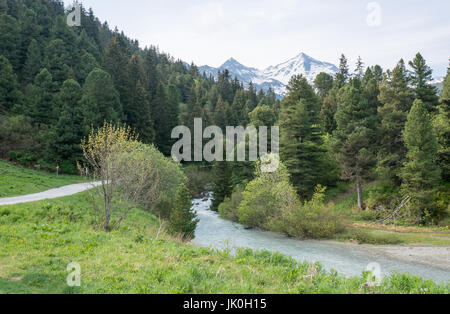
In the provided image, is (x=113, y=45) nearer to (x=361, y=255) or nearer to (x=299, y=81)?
(x=299, y=81)

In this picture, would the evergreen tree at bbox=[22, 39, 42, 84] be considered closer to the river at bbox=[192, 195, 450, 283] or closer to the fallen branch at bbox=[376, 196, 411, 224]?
the river at bbox=[192, 195, 450, 283]

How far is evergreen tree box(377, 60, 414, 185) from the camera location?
31.3 metres

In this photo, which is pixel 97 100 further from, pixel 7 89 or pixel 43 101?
pixel 7 89

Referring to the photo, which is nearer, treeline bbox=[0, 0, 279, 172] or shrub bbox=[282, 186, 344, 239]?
shrub bbox=[282, 186, 344, 239]

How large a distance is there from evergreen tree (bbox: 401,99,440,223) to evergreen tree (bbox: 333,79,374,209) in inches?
250

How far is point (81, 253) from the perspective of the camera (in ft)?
33.1

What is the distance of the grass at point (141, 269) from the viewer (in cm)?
707

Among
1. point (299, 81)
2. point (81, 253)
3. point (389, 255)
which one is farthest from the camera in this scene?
point (299, 81)

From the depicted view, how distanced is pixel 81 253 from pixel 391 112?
115 ft

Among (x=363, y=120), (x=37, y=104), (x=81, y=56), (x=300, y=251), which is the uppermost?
(x=81, y=56)

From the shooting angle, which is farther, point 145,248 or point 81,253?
point 145,248

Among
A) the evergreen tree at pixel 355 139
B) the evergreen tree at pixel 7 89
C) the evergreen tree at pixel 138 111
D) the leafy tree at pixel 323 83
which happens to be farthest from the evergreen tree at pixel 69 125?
the leafy tree at pixel 323 83

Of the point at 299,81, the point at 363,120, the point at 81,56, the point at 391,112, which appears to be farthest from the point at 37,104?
the point at 391,112

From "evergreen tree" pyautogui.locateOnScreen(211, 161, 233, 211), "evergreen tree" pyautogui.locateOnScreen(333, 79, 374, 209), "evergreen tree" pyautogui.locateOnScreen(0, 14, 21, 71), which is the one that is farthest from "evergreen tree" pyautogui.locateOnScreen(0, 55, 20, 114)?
"evergreen tree" pyautogui.locateOnScreen(333, 79, 374, 209)
